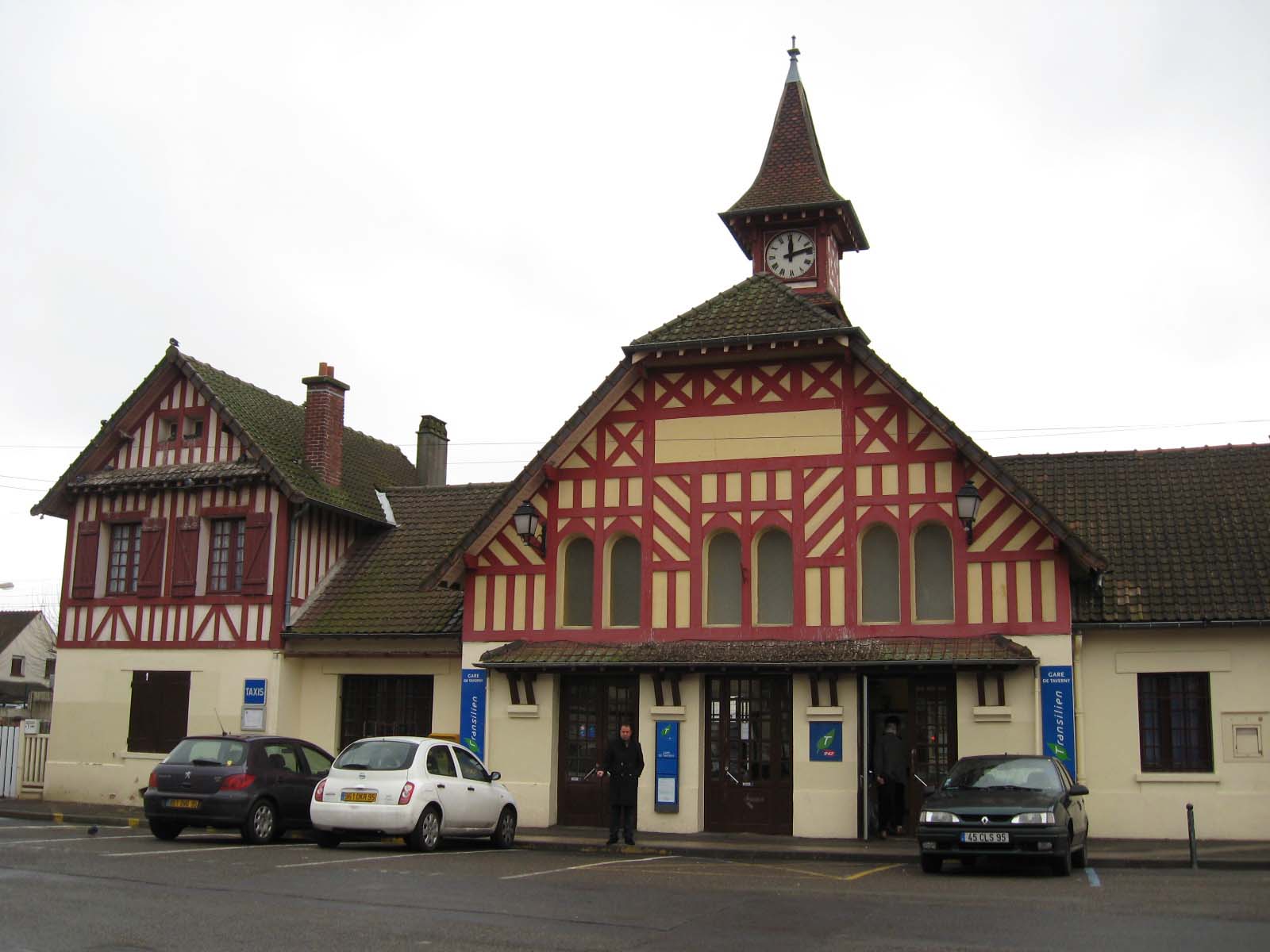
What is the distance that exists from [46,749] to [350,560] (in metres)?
6.75

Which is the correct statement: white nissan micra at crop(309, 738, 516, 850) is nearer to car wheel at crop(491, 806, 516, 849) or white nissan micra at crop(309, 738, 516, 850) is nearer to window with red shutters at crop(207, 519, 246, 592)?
car wheel at crop(491, 806, 516, 849)

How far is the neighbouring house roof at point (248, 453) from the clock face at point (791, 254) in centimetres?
939

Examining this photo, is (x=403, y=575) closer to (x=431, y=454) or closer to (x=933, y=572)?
(x=431, y=454)

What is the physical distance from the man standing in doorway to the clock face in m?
9.51

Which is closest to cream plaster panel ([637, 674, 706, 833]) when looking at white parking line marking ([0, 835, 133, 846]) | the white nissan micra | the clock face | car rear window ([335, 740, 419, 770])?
the white nissan micra

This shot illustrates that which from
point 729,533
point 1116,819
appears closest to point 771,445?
point 729,533

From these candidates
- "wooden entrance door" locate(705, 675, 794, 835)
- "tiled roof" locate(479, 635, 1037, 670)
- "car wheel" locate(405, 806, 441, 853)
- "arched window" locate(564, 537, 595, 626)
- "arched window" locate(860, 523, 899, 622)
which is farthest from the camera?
"arched window" locate(564, 537, 595, 626)

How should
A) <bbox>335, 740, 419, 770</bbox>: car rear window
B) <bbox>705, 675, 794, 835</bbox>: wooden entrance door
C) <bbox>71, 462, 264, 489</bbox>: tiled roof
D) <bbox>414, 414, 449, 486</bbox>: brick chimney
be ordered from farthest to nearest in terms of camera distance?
<bbox>414, 414, 449, 486</bbox>: brick chimney < <bbox>71, 462, 264, 489</bbox>: tiled roof < <bbox>705, 675, 794, 835</bbox>: wooden entrance door < <bbox>335, 740, 419, 770</bbox>: car rear window

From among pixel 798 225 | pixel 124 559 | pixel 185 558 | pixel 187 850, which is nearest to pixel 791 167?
pixel 798 225

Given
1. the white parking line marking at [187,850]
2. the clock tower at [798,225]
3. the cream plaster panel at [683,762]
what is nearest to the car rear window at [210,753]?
the white parking line marking at [187,850]

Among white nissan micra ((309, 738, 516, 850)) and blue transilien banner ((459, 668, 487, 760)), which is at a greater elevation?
blue transilien banner ((459, 668, 487, 760))

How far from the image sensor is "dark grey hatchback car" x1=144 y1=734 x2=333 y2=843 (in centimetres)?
1703

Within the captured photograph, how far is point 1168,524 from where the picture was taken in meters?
21.2

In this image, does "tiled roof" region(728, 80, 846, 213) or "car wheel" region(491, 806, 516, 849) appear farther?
"tiled roof" region(728, 80, 846, 213)
